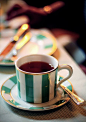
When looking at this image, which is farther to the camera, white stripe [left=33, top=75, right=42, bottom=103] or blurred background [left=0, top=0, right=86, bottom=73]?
blurred background [left=0, top=0, right=86, bottom=73]

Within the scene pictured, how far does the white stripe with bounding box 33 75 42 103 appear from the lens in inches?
15.8

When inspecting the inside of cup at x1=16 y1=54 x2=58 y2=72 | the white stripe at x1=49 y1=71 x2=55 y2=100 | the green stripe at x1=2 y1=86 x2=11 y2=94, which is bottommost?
the green stripe at x1=2 y1=86 x2=11 y2=94

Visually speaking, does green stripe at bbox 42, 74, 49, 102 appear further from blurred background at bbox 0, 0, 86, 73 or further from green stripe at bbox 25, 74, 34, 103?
blurred background at bbox 0, 0, 86, 73

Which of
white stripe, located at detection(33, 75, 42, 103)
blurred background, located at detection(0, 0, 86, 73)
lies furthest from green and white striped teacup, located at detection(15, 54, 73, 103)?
blurred background, located at detection(0, 0, 86, 73)

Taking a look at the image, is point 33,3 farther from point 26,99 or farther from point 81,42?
point 26,99

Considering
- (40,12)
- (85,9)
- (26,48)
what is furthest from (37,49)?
(85,9)

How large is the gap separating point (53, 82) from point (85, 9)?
964 millimetres

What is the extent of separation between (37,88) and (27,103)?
0.05 meters

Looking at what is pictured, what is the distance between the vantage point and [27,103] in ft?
1.40

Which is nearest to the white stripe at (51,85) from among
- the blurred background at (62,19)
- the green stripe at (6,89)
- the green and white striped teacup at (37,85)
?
the green and white striped teacup at (37,85)

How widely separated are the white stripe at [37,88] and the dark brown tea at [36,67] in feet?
0.19

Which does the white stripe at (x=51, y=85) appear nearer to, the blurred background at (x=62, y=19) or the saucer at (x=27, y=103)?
the saucer at (x=27, y=103)

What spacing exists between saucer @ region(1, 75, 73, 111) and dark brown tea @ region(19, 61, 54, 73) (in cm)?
7

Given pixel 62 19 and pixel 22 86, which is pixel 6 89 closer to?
pixel 22 86
